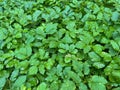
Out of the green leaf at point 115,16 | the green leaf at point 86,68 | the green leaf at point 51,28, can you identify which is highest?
the green leaf at point 115,16

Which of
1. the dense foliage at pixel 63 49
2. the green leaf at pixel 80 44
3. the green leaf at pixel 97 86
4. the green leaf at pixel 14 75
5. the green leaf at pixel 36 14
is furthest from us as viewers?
the green leaf at pixel 36 14

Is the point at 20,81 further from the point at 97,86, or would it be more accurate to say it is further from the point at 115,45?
the point at 115,45

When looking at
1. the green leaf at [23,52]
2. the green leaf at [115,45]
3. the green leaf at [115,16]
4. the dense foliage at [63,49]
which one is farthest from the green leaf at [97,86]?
the green leaf at [115,16]

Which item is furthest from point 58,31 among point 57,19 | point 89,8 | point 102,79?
point 102,79

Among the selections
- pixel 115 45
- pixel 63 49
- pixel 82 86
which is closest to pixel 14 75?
pixel 63 49

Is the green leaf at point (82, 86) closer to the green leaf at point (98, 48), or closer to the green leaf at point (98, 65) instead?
the green leaf at point (98, 65)

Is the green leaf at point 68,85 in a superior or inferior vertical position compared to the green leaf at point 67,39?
inferior

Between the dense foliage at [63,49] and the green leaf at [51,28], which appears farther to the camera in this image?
the green leaf at [51,28]

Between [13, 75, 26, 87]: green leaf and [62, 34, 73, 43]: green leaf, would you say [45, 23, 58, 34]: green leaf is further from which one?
[13, 75, 26, 87]: green leaf
